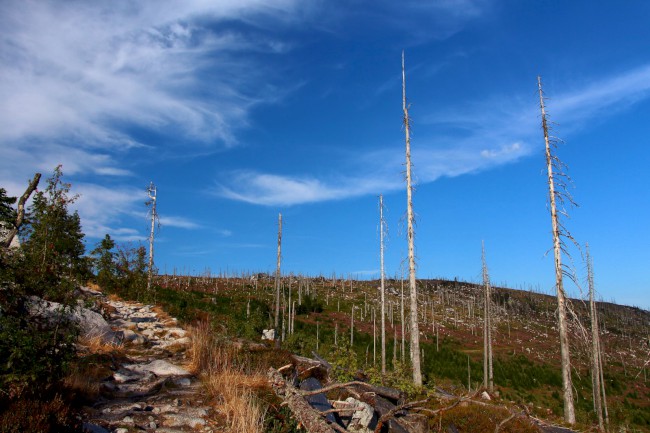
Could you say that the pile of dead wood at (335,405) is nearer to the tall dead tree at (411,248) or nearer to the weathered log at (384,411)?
the weathered log at (384,411)

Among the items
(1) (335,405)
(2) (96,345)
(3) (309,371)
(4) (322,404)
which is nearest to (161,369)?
(2) (96,345)

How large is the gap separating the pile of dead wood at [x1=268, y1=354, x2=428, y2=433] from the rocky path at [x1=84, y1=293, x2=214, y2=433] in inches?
49.7

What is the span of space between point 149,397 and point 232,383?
1.28 metres

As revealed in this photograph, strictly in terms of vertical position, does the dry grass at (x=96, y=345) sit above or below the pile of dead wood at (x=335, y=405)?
above

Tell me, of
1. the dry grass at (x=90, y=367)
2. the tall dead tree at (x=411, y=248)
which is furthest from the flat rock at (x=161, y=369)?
the tall dead tree at (x=411, y=248)

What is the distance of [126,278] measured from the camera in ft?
82.9

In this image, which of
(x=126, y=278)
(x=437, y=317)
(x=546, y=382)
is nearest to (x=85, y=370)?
(x=126, y=278)

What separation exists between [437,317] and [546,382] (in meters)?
39.9

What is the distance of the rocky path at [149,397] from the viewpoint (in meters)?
5.25

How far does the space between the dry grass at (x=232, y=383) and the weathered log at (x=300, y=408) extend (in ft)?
1.30

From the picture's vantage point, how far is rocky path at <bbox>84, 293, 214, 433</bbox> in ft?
17.2

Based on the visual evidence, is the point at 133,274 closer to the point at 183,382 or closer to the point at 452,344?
the point at 183,382

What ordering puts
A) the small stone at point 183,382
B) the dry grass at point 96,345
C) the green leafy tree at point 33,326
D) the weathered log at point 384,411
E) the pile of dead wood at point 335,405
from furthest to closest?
1. the dry grass at point 96,345
2. the weathered log at point 384,411
3. the small stone at point 183,382
4. the pile of dead wood at point 335,405
5. the green leafy tree at point 33,326

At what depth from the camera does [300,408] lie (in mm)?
5902
